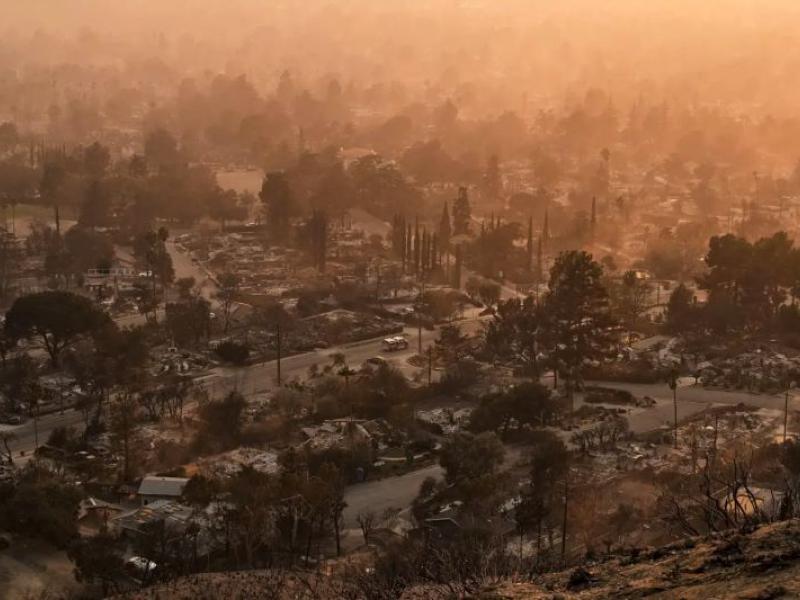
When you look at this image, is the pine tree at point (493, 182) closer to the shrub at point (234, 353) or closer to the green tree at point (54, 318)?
the shrub at point (234, 353)

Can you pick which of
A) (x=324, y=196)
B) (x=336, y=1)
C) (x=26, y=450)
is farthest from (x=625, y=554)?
(x=336, y=1)

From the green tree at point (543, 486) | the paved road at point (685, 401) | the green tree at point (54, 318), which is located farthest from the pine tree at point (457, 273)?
the green tree at point (543, 486)

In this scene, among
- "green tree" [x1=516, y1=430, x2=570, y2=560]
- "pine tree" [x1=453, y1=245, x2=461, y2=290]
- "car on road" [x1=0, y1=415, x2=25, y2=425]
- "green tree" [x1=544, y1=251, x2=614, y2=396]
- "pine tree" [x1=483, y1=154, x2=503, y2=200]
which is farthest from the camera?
"pine tree" [x1=483, y1=154, x2=503, y2=200]

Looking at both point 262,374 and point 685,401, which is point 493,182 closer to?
point 262,374

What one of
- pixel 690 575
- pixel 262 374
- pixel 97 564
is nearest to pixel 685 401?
pixel 262 374

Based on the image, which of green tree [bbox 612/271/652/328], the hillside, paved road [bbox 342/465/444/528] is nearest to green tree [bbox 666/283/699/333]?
green tree [bbox 612/271/652/328]

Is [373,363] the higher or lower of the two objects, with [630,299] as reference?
lower

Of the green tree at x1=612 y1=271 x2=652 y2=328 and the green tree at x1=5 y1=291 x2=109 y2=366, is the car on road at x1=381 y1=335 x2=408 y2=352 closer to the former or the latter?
the green tree at x1=612 y1=271 x2=652 y2=328

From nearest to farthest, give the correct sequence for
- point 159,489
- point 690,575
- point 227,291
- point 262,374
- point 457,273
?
point 690,575 < point 159,489 < point 262,374 < point 227,291 < point 457,273
